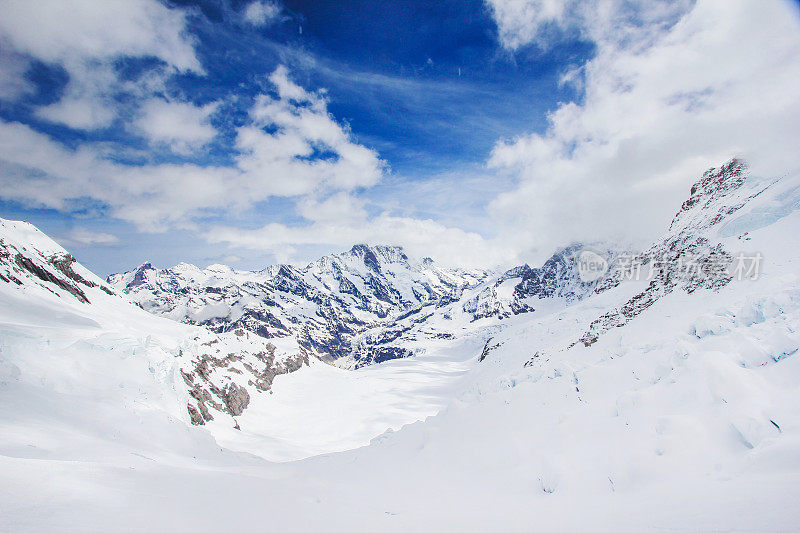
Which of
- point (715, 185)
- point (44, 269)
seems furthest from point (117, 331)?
point (715, 185)

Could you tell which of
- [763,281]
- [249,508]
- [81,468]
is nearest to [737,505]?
[249,508]

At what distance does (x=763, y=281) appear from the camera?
16.3 metres

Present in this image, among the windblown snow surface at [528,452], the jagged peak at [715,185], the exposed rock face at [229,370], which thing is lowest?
the windblown snow surface at [528,452]

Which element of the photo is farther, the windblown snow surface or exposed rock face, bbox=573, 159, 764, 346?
exposed rock face, bbox=573, 159, 764, 346

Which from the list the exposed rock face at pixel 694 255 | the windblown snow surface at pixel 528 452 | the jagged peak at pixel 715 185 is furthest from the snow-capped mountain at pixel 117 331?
the jagged peak at pixel 715 185

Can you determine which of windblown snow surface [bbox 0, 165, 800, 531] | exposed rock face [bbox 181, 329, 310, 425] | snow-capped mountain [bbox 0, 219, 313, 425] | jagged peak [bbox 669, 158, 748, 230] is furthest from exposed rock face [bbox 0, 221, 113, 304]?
jagged peak [bbox 669, 158, 748, 230]

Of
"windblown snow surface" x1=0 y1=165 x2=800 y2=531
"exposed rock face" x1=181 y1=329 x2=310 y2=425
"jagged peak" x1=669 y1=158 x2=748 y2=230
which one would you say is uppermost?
"jagged peak" x1=669 y1=158 x2=748 y2=230

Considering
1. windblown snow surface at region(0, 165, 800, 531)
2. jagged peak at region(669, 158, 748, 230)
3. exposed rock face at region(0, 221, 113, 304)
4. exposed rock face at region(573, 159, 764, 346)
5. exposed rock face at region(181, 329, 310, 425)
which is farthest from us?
exposed rock face at region(181, 329, 310, 425)

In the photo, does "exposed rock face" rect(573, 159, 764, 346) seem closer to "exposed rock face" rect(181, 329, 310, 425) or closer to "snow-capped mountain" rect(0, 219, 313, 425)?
"snow-capped mountain" rect(0, 219, 313, 425)

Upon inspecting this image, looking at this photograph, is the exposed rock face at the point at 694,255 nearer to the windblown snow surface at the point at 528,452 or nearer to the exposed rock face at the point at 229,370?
the windblown snow surface at the point at 528,452

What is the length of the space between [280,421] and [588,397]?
6302 cm

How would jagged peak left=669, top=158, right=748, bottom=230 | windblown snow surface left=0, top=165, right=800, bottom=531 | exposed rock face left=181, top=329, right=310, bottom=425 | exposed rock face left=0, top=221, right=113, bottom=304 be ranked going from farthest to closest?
exposed rock face left=181, top=329, right=310, bottom=425 < exposed rock face left=0, top=221, right=113, bottom=304 < jagged peak left=669, top=158, right=748, bottom=230 < windblown snow surface left=0, top=165, right=800, bottom=531

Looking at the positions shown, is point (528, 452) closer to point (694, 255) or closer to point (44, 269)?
point (694, 255)

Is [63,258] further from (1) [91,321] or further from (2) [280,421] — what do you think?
(2) [280,421]
